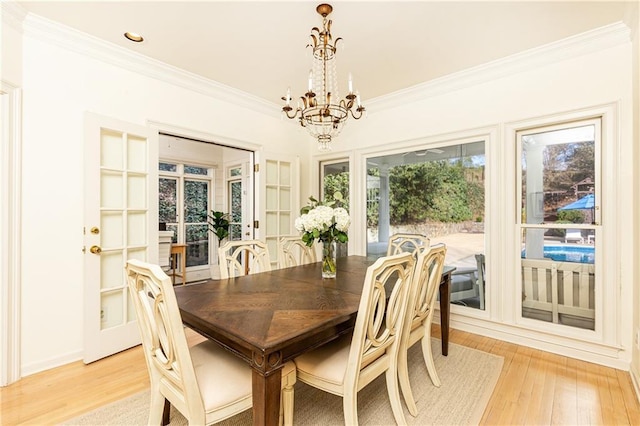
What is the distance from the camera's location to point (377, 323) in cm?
154

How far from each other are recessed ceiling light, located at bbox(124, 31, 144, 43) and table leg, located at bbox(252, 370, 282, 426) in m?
2.72

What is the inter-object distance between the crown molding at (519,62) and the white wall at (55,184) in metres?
2.87

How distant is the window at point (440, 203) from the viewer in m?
3.19

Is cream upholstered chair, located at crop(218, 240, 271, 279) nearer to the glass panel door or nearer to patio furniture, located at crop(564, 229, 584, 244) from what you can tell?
patio furniture, located at crop(564, 229, 584, 244)

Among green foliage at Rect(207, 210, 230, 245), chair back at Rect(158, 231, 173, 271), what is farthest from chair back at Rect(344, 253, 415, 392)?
green foliage at Rect(207, 210, 230, 245)

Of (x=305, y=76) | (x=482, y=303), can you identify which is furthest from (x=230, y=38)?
(x=482, y=303)

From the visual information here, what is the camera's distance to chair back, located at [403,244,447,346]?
5.79 feet

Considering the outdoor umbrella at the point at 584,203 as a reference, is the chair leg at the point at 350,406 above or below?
below

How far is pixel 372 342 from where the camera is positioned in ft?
4.97

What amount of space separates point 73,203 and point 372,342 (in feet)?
8.40

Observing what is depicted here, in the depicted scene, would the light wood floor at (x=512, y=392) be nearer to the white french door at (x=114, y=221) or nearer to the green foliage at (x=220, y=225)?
the white french door at (x=114, y=221)

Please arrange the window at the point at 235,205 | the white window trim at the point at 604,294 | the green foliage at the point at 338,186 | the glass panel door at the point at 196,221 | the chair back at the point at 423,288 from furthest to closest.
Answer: the window at the point at 235,205
the glass panel door at the point at 196,221
the green foliage at the point at 338,186
the white window trim at the point at 604,294
the chair back at the point at 423,288

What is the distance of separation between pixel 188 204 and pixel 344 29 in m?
4.79

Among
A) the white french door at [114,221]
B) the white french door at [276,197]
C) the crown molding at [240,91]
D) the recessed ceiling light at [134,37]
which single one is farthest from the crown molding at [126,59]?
the white french door at [276,197]
